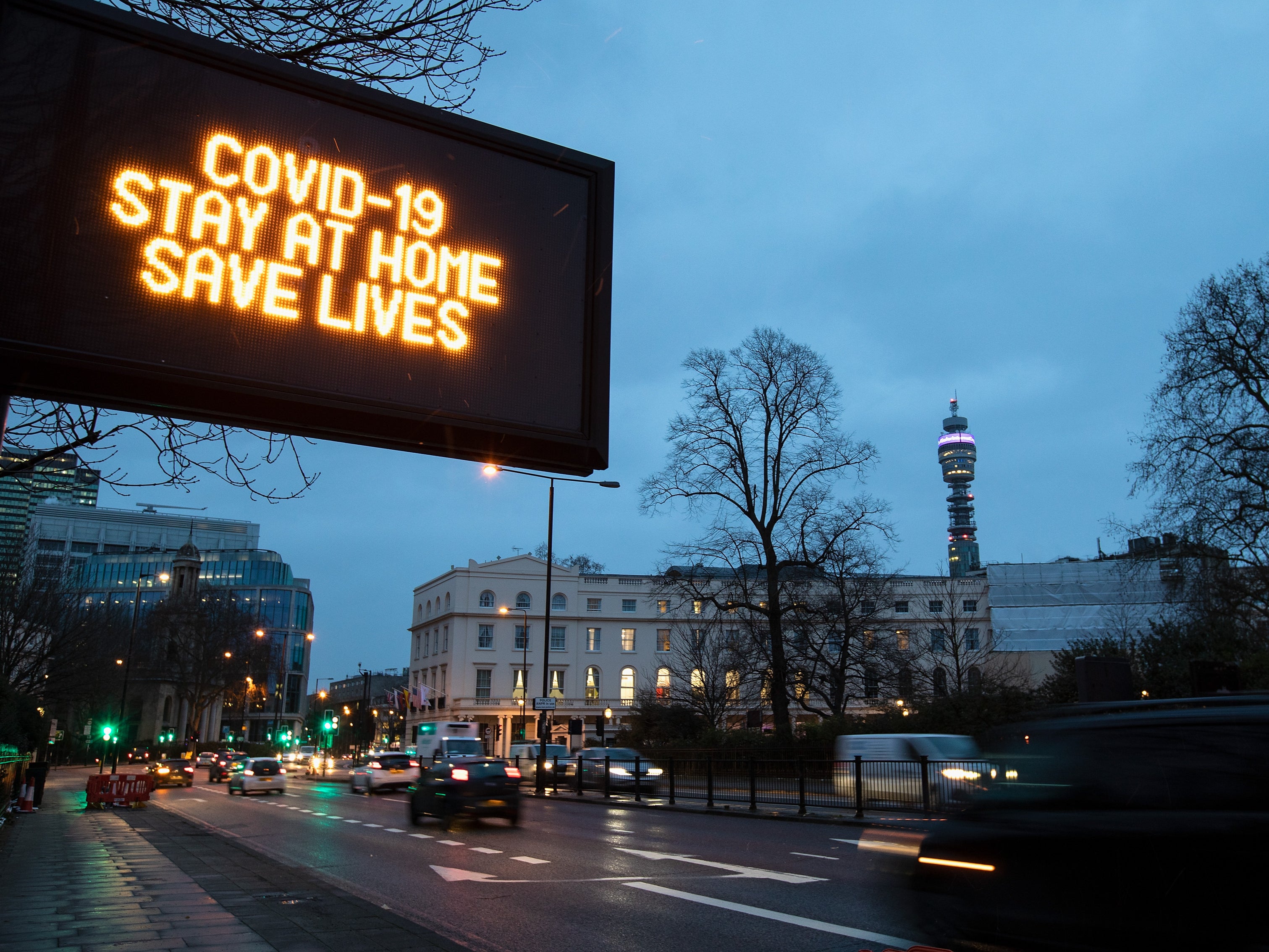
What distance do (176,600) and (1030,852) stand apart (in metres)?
78.4

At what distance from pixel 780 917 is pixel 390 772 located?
3046cm

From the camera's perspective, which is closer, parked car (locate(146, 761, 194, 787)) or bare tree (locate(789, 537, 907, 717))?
bare tree (locate(789, 537, 907, 717))

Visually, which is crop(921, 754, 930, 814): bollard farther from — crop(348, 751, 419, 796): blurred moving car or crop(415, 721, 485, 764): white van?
crop(348, 751, 419, 796): blurred moving car

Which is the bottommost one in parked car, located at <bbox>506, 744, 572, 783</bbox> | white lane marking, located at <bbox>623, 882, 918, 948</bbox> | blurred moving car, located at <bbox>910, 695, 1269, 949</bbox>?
parked car, located at <bbox>506, 744, 572, 783</bbox>

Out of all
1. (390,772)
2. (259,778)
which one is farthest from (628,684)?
(390,772)

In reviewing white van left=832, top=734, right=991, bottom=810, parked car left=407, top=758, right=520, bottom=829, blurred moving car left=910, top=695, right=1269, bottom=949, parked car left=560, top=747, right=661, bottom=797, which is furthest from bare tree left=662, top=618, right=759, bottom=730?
blurred moving car left=910, top=695, right=1269, bottom=949

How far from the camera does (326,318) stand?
3.60 metres

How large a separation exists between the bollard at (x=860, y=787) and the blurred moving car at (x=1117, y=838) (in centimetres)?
1593

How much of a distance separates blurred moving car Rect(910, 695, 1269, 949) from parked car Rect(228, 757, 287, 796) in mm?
38437

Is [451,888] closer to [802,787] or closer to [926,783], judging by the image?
[926,783]

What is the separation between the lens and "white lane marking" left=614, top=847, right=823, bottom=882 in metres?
11.2

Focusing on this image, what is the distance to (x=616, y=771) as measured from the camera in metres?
32.5

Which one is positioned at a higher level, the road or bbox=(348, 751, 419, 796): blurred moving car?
the road

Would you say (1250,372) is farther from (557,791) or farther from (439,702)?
(439,702)
